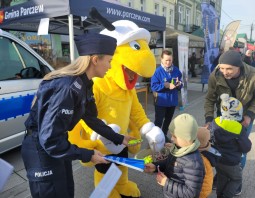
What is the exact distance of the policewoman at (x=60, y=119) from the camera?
4.77 feet

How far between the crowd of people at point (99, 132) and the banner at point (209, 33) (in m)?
6.15

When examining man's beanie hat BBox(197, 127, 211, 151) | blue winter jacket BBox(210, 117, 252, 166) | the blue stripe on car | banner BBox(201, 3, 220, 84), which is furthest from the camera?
banner BBox(201, 3, 220, 84)

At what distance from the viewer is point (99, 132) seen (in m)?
2.13

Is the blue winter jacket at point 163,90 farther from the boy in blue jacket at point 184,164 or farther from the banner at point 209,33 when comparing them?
the banner at point 209,33

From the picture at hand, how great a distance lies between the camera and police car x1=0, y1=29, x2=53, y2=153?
3297mm

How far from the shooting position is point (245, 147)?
2.24 m

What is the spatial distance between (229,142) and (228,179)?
0.47 m

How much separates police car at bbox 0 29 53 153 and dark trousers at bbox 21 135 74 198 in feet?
5.89

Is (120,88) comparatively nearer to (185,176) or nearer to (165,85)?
(185,176)

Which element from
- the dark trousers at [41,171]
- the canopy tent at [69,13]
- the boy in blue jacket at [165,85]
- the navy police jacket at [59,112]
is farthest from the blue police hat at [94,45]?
the boy in blue jacket at [165,85]

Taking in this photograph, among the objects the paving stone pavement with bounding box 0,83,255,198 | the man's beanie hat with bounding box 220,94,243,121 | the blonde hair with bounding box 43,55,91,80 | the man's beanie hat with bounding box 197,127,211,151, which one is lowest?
the paving stone pavement with bounding box 0,83,255,198

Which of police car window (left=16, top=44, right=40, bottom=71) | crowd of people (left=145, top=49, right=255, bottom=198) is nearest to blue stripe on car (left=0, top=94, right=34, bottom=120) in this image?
police car window (left=16, top=44, right=40, bottom=71)

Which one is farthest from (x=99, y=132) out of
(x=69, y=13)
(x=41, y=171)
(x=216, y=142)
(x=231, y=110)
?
(x=69, y=13)

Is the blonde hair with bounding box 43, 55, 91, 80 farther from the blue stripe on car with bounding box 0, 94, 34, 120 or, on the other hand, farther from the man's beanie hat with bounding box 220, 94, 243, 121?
the blue stripe on car with bounding box 0, 94, 34, 120
